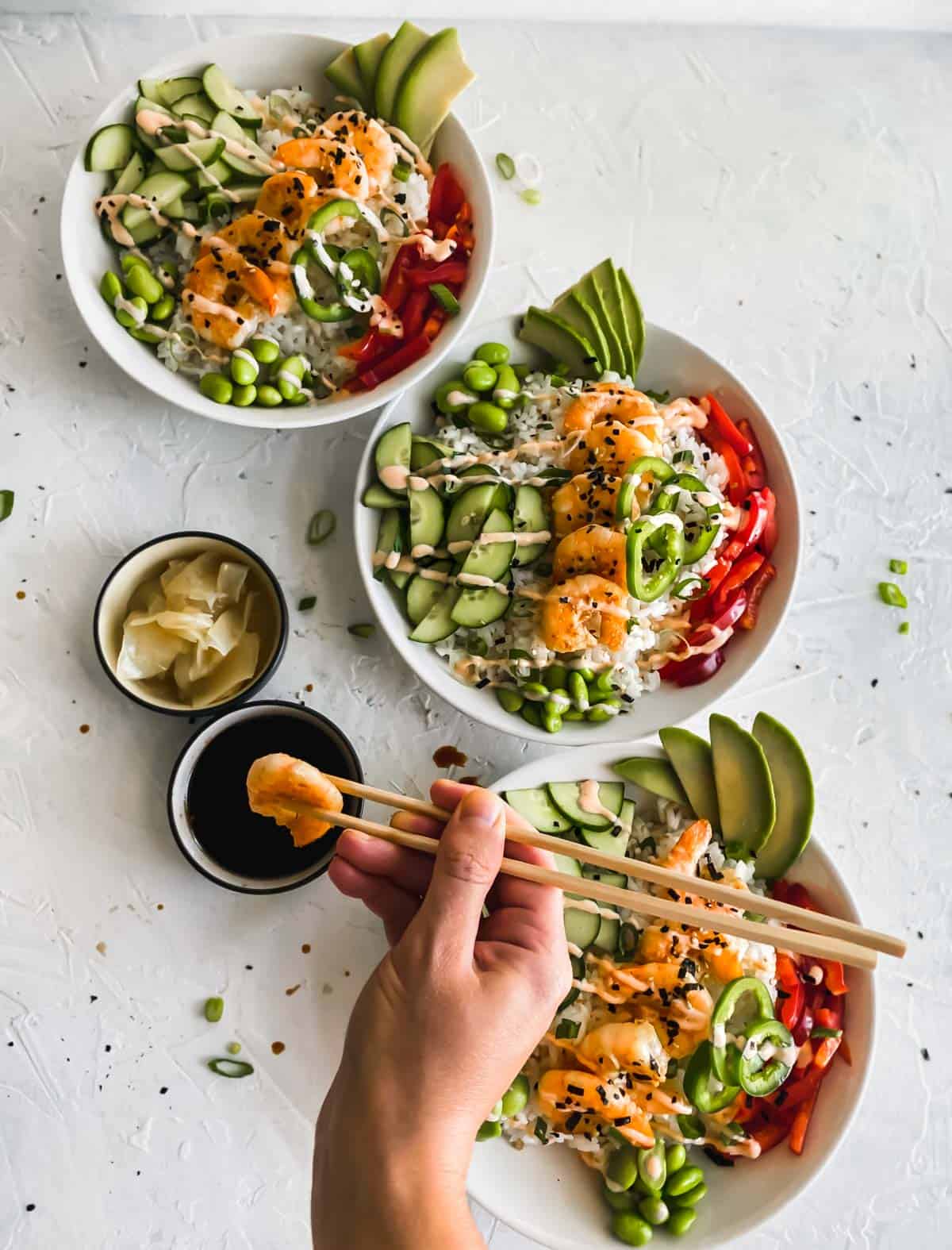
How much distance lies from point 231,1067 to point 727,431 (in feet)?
6.75

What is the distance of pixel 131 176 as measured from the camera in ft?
8.36

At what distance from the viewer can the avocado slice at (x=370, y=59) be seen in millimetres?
2615

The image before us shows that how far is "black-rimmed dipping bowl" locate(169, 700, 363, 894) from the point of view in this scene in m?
2.48

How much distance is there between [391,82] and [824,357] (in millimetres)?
1422

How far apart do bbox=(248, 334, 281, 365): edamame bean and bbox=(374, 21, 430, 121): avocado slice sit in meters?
0.66

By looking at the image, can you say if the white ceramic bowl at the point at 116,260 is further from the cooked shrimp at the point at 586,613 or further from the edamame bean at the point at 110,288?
the cooked shrimp at the point at 586,613

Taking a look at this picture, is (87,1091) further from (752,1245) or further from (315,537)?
(752,1245)

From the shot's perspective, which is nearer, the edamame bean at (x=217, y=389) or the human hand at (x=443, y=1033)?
the human hand at (x=443, y=1033)

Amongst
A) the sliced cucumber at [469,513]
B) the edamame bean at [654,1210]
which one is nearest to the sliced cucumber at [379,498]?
the sliced cucumber at [469,513]

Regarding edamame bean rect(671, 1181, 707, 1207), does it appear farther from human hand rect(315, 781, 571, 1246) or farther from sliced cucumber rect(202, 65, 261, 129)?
sliced cucumber rect(202, 65, 261, 129)

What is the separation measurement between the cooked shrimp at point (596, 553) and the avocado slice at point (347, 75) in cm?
126

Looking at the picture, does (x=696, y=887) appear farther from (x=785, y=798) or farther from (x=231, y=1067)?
(x=231, y=1067)

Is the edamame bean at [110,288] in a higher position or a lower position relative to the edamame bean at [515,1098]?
higher

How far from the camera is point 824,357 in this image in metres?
3.04
